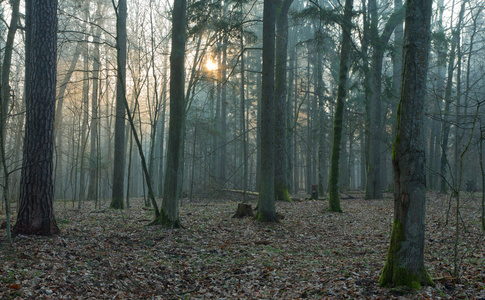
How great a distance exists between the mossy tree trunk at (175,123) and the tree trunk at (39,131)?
8.96 ft

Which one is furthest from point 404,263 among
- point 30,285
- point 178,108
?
point 178,108

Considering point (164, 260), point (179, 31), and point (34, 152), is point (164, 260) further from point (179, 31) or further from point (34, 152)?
point (179, 31)

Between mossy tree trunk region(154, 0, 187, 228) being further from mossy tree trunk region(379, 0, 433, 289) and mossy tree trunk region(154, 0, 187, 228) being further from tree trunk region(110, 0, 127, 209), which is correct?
mossy tree trunk region(379, 0, 433, 289)

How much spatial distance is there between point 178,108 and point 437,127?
24628 millimetres

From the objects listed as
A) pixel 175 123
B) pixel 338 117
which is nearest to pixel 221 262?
pixel 175 123

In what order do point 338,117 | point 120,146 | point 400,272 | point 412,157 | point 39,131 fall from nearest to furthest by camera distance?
point 412,157 → point 400,272 → point 39,131 → point 338,117 → point 120,146

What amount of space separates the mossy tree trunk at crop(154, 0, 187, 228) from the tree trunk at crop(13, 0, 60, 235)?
8.96ft

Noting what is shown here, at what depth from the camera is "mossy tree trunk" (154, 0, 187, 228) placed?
28.9ft

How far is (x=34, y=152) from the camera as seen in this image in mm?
6523

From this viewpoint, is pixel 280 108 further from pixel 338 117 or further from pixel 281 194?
pixel 281 194

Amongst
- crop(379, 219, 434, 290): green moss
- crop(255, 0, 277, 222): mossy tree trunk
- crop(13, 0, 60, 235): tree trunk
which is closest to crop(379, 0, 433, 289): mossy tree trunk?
crop(379, 219, 434, 290): green moss

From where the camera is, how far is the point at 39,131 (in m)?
6.58

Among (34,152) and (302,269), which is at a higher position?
A: (34,152)

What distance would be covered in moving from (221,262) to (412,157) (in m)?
4.23
